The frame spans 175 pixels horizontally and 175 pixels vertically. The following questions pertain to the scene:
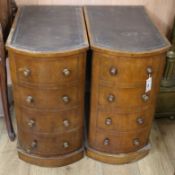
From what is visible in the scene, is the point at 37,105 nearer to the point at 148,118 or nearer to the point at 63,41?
the point at 63,41

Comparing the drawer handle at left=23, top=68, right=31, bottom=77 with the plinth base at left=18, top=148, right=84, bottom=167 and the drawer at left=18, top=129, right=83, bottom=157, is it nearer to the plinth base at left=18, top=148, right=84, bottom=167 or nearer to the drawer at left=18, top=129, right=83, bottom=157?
the drawer at left=18, top=129, right=83, bottom=157

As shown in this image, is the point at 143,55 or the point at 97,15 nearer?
the point at 143,55

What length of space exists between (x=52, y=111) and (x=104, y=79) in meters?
0.32

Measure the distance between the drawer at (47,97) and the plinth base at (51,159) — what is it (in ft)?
1.20

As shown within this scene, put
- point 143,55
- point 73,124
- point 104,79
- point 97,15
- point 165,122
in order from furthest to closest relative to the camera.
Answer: point 165,122 < point 97,15 < point 73,124 < point 104,79 < point 143,55

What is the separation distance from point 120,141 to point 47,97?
1.74 feet

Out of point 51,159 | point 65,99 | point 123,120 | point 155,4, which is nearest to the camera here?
point 65,99

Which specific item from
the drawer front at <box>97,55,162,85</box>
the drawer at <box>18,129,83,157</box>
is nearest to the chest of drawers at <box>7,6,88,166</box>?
the drawer at <box>18,129,83,157</box>

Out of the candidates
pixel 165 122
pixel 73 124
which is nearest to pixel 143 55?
pixel 73 124

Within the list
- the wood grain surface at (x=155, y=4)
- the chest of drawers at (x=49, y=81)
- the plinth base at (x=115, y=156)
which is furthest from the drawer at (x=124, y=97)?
the wood grain surface at (x=155, y=4)

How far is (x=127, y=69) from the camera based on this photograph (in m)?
1.42

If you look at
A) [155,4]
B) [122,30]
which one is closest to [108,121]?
[122,30]

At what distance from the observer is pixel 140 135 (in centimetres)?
173

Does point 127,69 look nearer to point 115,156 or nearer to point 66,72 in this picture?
point 66,72
